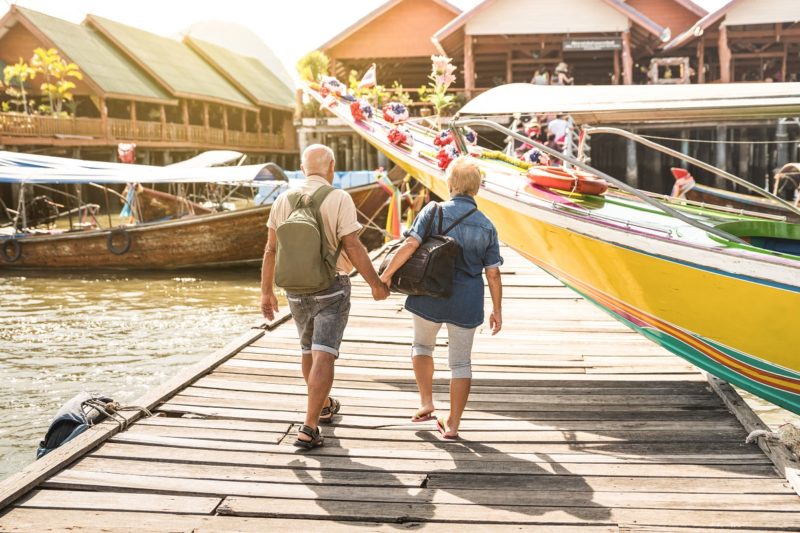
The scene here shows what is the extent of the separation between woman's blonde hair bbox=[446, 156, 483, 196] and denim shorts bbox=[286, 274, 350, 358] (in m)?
0.78

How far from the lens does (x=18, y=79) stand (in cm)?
3234

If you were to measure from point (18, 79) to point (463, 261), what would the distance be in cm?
3283

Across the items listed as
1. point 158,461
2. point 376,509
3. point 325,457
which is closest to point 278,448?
point 325,457

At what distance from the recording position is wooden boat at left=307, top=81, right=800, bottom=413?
4.23 metres

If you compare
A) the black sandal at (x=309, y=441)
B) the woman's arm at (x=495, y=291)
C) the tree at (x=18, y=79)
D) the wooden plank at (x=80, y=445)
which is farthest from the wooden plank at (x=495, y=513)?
the tree at (x=18, y=79)

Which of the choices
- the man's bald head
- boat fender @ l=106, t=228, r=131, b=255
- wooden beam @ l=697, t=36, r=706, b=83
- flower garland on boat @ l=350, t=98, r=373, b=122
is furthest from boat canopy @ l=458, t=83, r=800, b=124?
wooden beam @ l=697, t=36, r=706, b=83

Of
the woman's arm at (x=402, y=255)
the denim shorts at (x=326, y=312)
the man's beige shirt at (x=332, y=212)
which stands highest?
the man's beige shirt at (x=332, y=212)

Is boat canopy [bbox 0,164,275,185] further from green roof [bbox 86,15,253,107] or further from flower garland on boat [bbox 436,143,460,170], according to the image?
green roof [bbox 86,15,253,107]

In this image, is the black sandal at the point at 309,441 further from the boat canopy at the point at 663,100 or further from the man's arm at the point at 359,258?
the boat canopy at the point at 663,100

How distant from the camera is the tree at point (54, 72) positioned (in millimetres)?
30547

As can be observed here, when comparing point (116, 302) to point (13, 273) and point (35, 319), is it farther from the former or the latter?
point (13, 273)

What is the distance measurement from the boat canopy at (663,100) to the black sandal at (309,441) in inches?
97.2

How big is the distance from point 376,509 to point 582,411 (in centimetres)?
185

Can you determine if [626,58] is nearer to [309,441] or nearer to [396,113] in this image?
[396,113]
